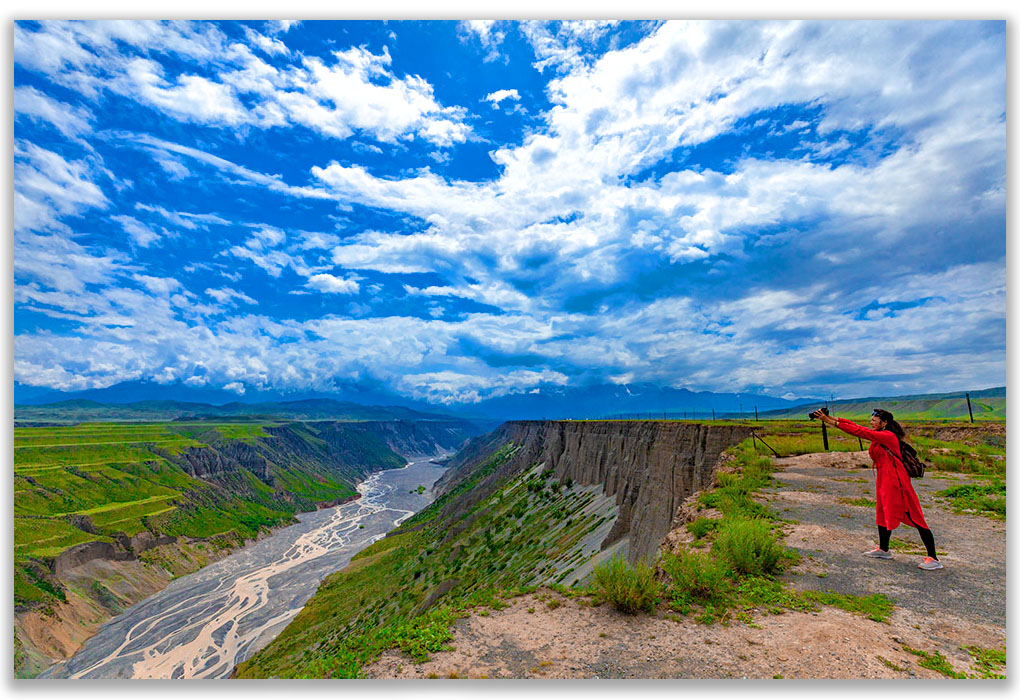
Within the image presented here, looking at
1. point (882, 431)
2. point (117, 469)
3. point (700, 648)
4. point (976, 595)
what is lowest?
point (117, 469)

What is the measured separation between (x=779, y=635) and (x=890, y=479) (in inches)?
183

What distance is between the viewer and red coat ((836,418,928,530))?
381 inches

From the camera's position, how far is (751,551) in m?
10.5

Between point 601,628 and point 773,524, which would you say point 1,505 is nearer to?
point 601,628

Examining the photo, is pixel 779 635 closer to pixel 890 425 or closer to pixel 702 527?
pixel 890 425

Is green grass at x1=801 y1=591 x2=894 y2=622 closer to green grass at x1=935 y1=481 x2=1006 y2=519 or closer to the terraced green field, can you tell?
green grass at x1=935 y1=481 x2=1006 y2=519

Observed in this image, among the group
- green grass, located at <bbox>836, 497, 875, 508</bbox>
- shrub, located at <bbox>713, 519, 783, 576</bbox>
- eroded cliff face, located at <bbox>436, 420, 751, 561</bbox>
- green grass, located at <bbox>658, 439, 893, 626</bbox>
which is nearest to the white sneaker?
green grass, located at <bbox>658, 439, 893, 626</bbox>

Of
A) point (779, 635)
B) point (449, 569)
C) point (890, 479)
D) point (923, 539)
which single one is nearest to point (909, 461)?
point (890, 479)

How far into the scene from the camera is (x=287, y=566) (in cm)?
9250

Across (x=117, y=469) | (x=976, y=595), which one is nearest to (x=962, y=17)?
(x=976, y=595)

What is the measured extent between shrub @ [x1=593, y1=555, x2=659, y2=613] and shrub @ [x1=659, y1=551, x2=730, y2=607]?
427mm

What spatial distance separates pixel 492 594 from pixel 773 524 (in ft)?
29.1

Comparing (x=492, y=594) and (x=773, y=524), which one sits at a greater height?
(x=773, y=524)

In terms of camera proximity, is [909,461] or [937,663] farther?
[909,461]
